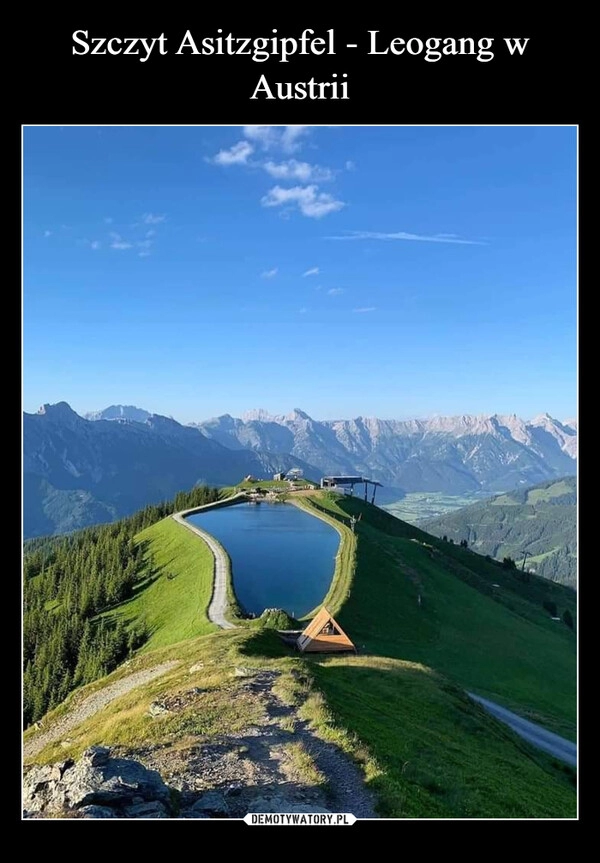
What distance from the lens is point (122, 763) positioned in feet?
52.0

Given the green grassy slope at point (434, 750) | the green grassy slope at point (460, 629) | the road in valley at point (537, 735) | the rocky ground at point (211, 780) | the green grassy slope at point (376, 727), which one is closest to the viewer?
the rocky ground at point (211, 780)

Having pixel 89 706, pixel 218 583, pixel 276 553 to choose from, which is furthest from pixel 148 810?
pixel 276 553

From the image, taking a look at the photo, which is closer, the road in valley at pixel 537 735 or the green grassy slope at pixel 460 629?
the road in valley at pixel 537 735

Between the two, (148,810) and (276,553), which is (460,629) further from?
(148,810)

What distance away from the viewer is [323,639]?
48.1 meters

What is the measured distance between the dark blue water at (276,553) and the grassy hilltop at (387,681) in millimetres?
3501

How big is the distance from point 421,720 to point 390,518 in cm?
12275

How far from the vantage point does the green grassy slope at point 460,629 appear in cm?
6038

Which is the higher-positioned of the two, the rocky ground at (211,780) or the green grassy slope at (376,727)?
the rocky ground at (211,780)

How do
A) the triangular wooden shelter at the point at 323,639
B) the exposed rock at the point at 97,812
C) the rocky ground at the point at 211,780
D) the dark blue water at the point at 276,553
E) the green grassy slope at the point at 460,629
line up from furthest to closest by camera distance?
the dark blue water at the point at 276,553 → the green grassy slope at the point at 460,629 → the triangular wooden shelter at the point at 323,639 → the rocky ground at the point at 211,780 → the exposed rock at the point at 97,812

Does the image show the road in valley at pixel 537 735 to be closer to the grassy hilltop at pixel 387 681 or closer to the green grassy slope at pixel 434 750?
the grassy hilltop at pixel 387 681
